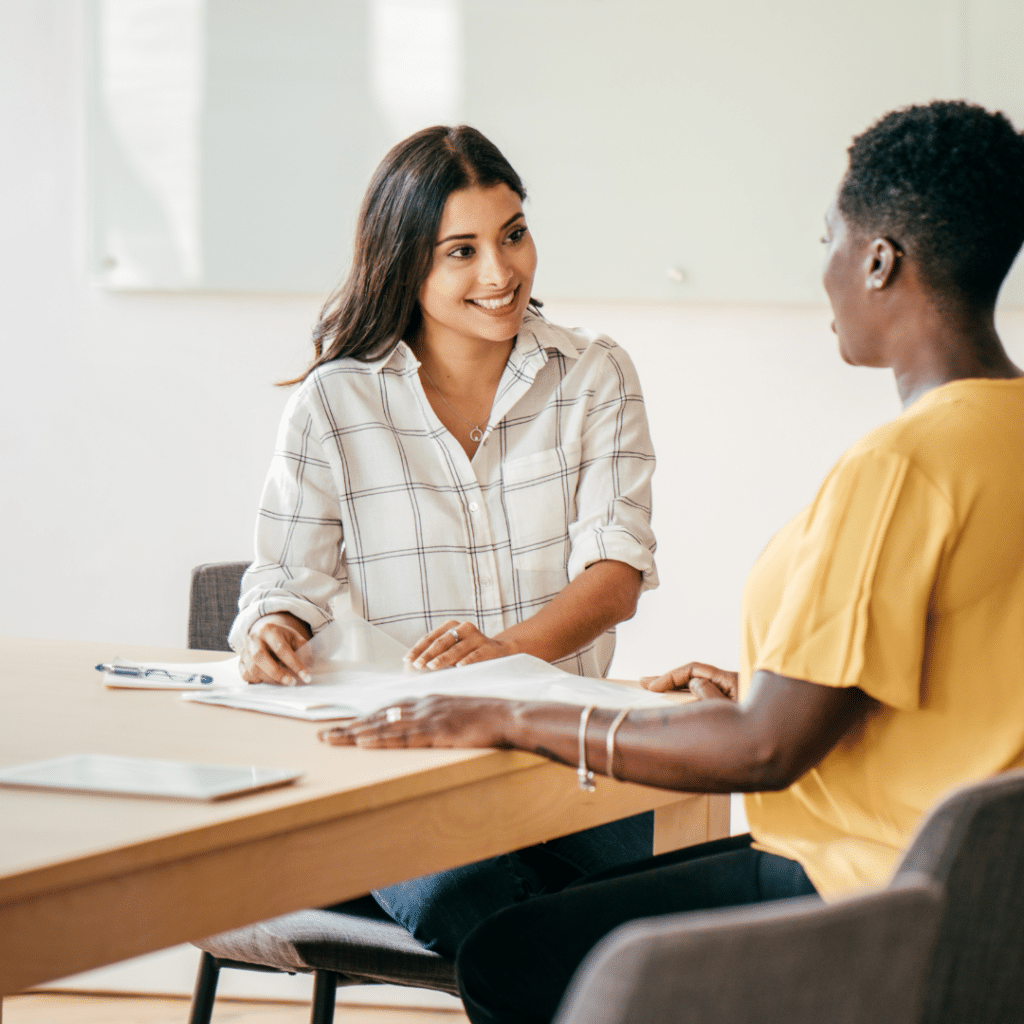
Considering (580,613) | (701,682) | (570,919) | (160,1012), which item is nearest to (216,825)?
(570,919)

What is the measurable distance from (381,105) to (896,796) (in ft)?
6.59

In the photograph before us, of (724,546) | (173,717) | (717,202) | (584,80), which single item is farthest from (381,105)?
(173,717)

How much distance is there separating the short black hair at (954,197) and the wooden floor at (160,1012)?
194 cm

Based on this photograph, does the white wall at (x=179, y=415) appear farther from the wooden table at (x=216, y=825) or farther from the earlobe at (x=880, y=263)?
the earlobe at (x=880, y=263)

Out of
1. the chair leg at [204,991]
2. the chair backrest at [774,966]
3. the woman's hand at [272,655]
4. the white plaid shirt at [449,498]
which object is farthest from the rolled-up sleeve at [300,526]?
the chair backrest at [774,966]

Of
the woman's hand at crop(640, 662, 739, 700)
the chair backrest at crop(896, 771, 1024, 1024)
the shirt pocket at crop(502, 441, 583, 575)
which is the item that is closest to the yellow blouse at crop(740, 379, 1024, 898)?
the chair backrest at crop(896, 771, 1024, 1024)

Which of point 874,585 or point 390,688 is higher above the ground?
point 874,585

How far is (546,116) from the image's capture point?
252 centimetres

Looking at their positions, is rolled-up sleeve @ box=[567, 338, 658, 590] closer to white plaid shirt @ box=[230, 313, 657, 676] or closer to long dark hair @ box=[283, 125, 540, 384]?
white plaid shirt @ box=[230, 313, 657, 676]

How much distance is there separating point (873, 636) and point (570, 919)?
0.42 metres

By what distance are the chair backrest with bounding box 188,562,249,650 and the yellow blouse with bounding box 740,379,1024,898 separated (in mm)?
1143

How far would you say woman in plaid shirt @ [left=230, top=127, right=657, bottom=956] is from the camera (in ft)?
5.82

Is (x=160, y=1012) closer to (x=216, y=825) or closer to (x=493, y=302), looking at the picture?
(x=493, y=302)

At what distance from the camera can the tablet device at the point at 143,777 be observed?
93cm
